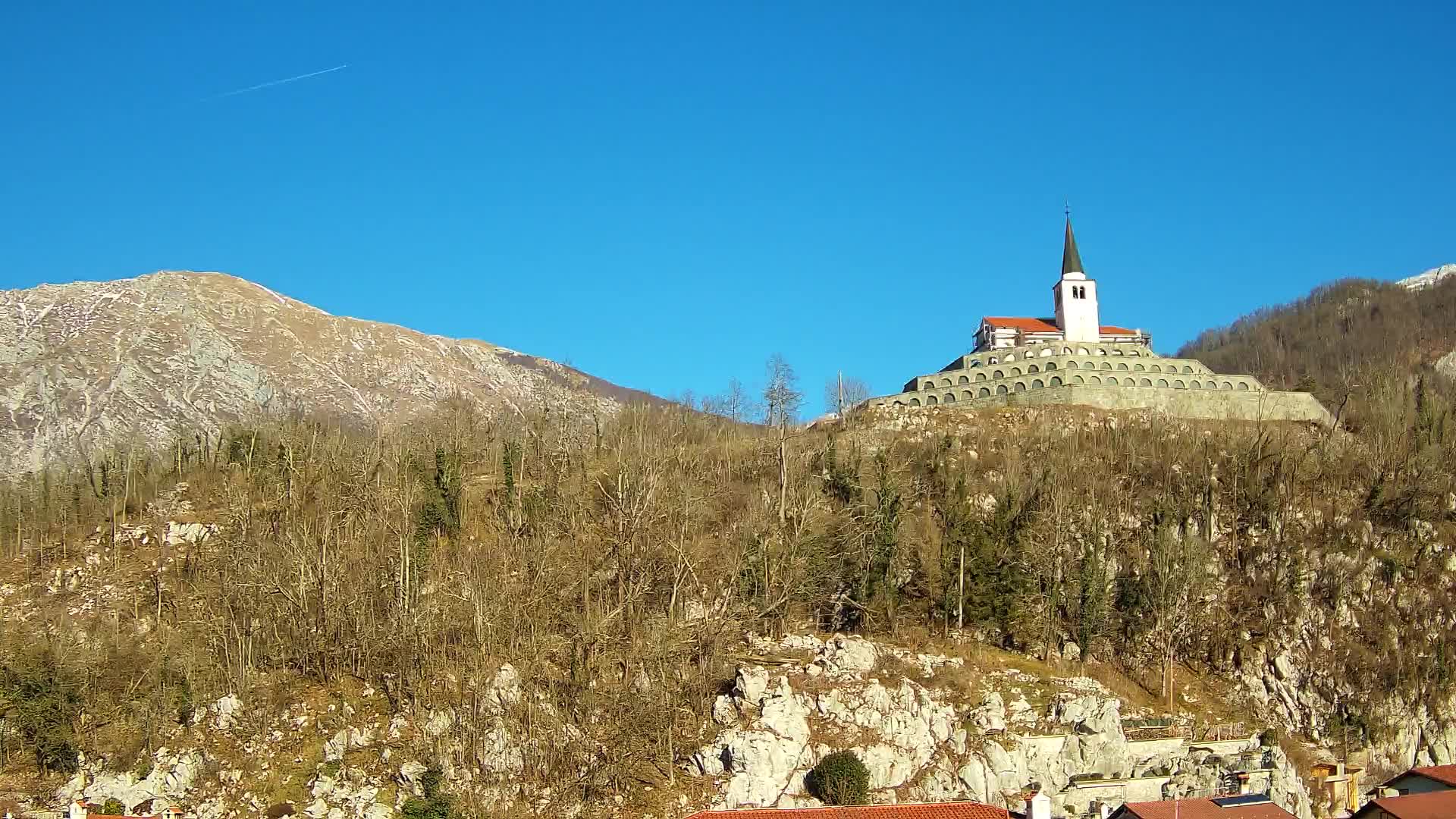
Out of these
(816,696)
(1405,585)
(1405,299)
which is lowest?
(816,696)

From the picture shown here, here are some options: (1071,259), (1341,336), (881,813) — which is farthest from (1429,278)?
(881,813)

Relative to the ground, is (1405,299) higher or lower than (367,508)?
higher

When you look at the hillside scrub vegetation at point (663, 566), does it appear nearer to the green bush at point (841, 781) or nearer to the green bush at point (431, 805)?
the green bush at point (431, 805)

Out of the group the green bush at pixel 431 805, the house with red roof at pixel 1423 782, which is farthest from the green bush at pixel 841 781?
the house with red roof at pixel 1423 782

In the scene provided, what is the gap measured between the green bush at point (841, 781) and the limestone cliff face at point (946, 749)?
1.63ft

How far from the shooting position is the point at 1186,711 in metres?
52.9

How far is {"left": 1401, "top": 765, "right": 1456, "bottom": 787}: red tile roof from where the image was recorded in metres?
42.7

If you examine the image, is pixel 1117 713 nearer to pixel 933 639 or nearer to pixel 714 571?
pixel 933 639

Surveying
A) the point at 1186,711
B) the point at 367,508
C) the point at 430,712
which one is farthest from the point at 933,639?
the point at 367,508

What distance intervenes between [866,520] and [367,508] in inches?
834

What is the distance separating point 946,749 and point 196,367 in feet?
291

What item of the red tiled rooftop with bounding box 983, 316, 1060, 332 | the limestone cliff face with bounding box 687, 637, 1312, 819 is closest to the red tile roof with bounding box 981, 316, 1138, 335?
the red tiled rooftop with bounding box 983, 316, 1060, 332

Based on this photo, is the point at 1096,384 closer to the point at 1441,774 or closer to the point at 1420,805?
the point at 1441,774

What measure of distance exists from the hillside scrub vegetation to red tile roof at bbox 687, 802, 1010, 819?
742 centimetres
